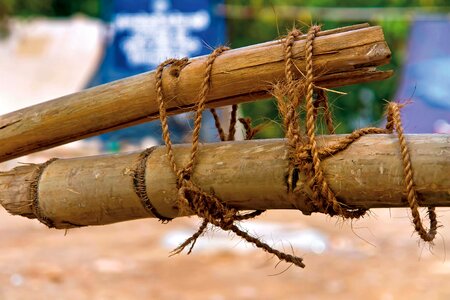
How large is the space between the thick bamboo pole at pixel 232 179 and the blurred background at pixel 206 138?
0.58 ft

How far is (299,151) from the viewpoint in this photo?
1639 mm

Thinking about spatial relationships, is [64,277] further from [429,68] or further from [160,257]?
[429,68]

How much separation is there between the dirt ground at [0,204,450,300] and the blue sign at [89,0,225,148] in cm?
324

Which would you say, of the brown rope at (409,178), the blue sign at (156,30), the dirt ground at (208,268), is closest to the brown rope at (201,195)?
the brown rope at (409,178)

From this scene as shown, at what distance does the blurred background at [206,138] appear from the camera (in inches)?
227

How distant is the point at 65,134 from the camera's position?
1.97 metres

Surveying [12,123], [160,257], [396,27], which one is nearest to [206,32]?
[396,27]

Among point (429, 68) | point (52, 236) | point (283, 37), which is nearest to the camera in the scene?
point (283, 37)

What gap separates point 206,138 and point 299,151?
2.55 metres

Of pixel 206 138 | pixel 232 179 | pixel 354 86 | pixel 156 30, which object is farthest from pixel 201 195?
pixel 354 86

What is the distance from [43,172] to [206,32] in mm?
8424

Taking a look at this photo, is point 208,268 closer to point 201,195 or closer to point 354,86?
point 201,195

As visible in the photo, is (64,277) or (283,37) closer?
(283,37)

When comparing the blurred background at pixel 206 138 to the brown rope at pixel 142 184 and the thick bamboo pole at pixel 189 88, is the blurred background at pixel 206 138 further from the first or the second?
the brown rope at pixel 142 184
